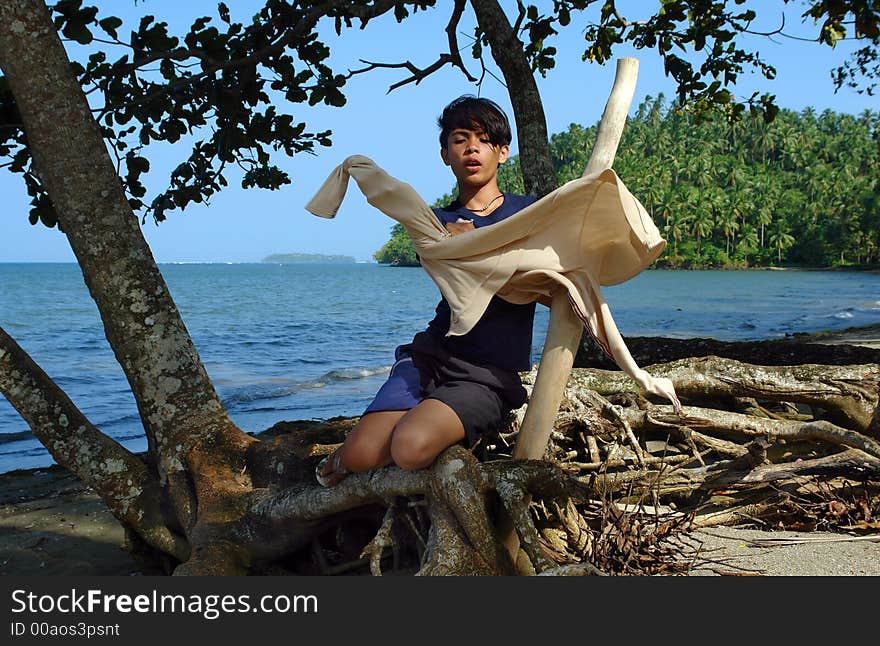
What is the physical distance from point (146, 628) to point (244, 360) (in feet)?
58.3

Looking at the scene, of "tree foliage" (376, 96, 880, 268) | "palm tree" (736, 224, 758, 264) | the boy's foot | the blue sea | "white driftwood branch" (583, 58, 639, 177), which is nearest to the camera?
"white driftwood branch" (583, 58, 639, 177)

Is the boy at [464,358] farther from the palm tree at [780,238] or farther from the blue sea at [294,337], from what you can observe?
the palm tree at [780,238]

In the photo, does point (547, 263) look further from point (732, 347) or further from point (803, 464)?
point (732, 347)

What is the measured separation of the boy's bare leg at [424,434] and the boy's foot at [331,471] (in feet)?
A: 1.33

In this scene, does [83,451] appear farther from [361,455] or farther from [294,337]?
[294,337]

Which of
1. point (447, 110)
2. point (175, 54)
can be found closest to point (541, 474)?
point (447, 110)

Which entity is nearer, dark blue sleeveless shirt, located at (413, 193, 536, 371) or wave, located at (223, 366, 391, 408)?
dark blue sleeveless shirt, located at (413, 193, 536, 371)

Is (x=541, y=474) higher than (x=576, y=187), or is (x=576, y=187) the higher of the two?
(x=576, y=187)

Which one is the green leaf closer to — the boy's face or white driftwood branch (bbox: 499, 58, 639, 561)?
the boy's face

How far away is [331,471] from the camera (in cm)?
396

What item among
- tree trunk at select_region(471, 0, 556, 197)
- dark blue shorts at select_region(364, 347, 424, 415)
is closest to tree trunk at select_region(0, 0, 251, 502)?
dark blue shorts at select_region(364, 347, 424, 415)

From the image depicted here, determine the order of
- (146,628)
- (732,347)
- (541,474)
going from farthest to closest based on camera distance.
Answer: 1. (732,347)
2. (541,474)
3. (146,628)

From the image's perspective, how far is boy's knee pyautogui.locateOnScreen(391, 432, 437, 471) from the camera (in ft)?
Result: 11.4

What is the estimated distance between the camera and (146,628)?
3.24 metres
